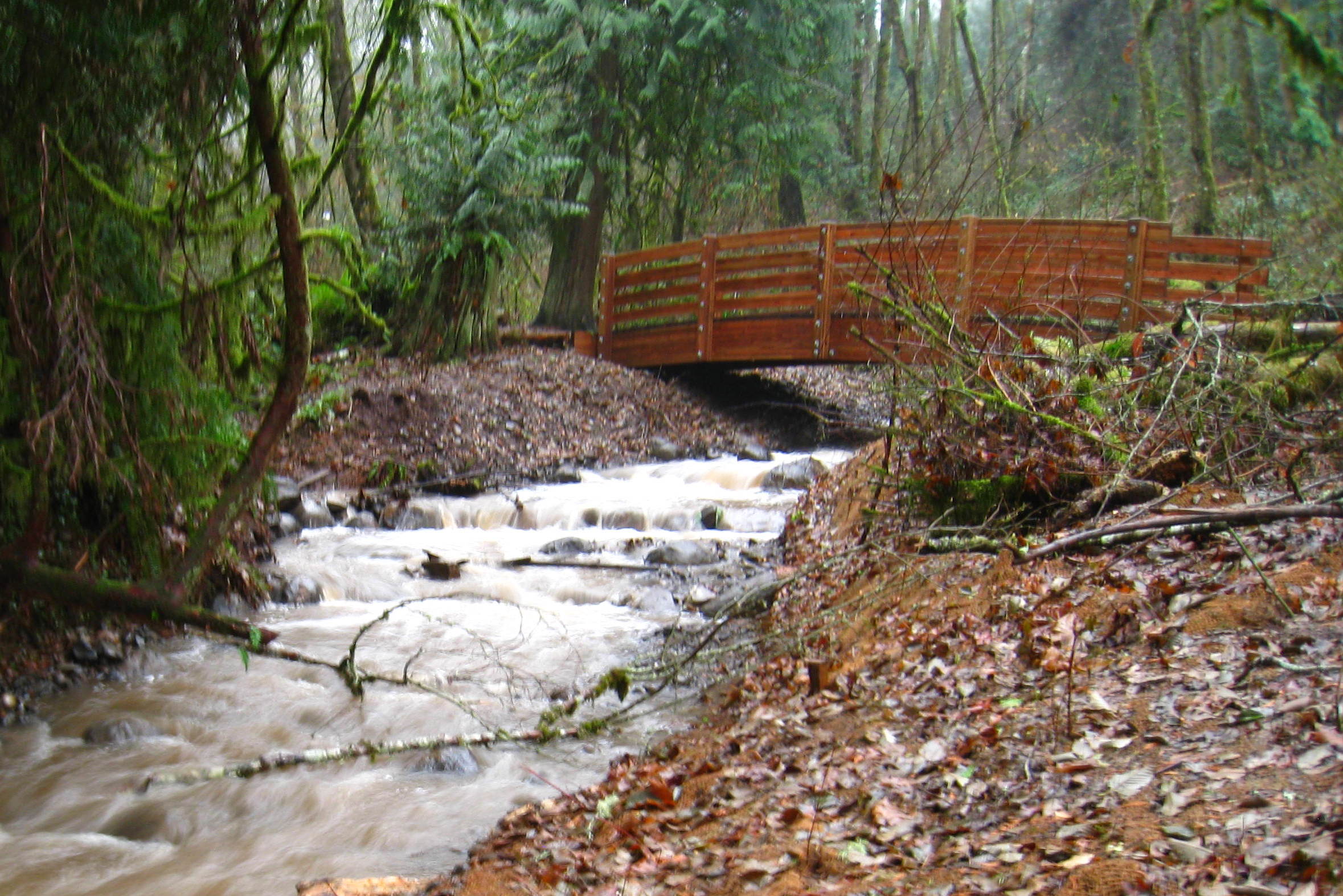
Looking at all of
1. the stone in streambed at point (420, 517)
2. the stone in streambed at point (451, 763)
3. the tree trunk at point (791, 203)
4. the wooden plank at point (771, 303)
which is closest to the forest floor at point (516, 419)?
the stone in streambed at point (420, 517)

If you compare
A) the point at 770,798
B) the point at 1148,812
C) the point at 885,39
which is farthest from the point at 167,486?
the point at 885,39

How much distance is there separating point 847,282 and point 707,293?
24.3 ft

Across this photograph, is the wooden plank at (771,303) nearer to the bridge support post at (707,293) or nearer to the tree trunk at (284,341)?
the bridge support post at (707,293)

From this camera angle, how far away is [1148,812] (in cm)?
293

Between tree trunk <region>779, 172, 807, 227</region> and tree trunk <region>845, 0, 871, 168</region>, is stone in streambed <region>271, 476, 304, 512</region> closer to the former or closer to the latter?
tree trunk <region>779, 172, 807, 227</region>

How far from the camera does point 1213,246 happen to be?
12.6 metres

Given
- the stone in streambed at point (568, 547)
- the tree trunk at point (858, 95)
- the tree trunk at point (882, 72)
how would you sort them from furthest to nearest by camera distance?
1. the tree trunk at point (858, 95)
2. the tree trunk at point (882, 72)
3. the stone in streambed at point (568, 547)

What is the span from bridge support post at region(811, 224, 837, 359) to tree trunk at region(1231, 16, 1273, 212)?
5.52 metres

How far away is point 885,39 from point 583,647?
20.9 metres

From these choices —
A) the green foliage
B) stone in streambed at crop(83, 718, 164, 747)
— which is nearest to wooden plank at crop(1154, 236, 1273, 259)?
the green foliage

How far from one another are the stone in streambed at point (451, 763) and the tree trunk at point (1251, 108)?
4.76 metres

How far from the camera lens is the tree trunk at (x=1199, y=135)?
48.8 ft

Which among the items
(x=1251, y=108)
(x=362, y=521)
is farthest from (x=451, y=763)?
(x=362, y=521)

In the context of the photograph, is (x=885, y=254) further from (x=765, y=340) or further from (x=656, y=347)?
(x=656, y=347)
